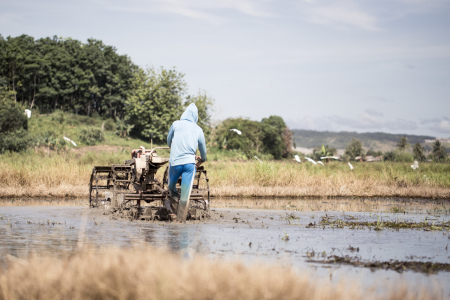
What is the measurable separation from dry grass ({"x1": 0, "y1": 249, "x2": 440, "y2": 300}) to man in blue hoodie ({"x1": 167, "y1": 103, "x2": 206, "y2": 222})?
23.2ft

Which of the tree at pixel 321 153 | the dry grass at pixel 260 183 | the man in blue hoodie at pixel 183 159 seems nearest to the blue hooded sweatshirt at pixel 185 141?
the man in blue hoodie at pixel 183 159

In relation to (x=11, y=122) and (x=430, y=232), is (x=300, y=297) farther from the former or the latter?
(x=11, y=122)

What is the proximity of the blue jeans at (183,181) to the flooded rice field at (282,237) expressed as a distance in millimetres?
419

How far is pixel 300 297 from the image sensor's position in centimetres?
571

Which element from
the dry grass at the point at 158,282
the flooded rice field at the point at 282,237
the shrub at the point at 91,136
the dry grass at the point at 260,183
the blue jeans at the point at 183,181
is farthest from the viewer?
the shrub at the point at 91,136

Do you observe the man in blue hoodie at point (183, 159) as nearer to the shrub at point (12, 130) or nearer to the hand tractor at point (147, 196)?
the hand tractor at point (147, 196)

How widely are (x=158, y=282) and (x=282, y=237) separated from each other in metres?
6.65

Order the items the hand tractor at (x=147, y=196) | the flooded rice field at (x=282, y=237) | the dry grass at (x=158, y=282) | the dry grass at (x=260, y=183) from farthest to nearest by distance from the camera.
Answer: the dry grass at (x=260, y=183)
the hand tractor at (x=147, y=196)
the flooded rice field at (x=282, y=237)
the dry grass at (x=158, y=282)

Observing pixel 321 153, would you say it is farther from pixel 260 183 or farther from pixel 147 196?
pixel 147 196

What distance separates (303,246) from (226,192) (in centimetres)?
1415

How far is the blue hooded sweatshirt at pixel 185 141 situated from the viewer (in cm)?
1359

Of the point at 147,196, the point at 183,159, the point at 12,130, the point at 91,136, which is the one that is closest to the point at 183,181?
the point at 183,159

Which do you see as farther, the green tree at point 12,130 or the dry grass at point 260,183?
the green tree at point 12,130

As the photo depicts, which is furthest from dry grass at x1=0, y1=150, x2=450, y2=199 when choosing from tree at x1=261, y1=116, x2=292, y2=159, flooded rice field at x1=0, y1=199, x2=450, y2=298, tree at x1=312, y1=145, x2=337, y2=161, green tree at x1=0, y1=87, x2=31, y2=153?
tree at x1=261, y1=116, x2=292, y2=159
